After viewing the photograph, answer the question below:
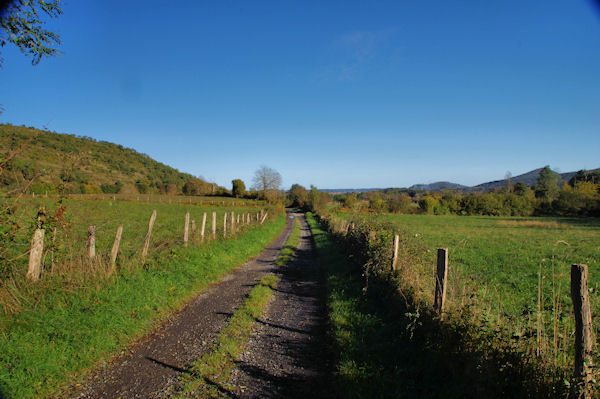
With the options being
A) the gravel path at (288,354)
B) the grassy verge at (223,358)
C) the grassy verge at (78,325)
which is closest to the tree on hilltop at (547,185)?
the gravel path at (288,354)

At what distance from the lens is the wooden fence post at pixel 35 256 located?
227 inches

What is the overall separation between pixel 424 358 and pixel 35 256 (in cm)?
750

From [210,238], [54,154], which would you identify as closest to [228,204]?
[210,238]

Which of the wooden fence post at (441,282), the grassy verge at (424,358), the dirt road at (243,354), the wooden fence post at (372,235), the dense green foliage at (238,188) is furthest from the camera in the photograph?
the dense green foliage at (238,188)

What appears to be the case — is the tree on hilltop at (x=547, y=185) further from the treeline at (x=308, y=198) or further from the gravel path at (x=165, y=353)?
the gravel path at (x=165, y=353)

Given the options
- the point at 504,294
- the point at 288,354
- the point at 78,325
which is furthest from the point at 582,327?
the point at 78,325

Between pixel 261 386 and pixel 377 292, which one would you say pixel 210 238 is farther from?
pixel 261 386

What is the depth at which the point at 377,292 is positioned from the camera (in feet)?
24.2

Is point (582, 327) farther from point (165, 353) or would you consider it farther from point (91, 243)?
point (91, 243)

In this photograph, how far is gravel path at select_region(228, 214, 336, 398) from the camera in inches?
159

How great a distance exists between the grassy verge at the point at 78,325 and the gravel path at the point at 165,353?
308 mm

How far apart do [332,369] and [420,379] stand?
1.29 metres

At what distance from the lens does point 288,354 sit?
16.5 feet

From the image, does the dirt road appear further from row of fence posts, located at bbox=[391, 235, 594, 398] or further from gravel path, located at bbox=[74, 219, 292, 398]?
row of fence posts, located at bbox=[391, 235, 594, 398]
